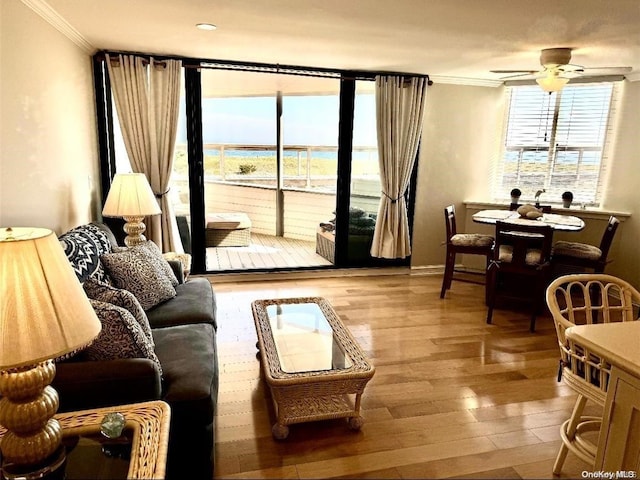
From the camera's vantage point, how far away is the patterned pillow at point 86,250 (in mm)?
2365

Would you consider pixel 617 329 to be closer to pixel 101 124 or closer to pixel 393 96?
pixel 393 96

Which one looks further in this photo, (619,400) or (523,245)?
(523,245)

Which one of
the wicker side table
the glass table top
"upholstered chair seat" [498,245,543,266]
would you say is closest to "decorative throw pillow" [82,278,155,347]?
the wicker side table

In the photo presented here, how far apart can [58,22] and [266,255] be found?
3625mm

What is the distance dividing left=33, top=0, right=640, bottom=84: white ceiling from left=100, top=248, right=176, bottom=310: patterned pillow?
5.04 ft

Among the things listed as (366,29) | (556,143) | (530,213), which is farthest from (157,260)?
(556,143)

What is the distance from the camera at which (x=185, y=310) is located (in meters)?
2.71

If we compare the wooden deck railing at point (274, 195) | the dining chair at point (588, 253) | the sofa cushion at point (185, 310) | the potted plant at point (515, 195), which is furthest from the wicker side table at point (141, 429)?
the wooden deck railing at point (274, 195)

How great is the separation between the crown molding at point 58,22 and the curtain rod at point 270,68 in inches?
13.1

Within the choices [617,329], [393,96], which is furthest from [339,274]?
[617,329]

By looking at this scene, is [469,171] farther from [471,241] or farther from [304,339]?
[304,339]

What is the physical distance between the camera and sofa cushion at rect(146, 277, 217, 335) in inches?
103

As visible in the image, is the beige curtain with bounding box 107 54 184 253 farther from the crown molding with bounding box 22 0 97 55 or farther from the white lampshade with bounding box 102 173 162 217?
the white lampshade with bounding box 102 173 162 217

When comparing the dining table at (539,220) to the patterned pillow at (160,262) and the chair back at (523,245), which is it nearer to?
the chair back at (523,245)
